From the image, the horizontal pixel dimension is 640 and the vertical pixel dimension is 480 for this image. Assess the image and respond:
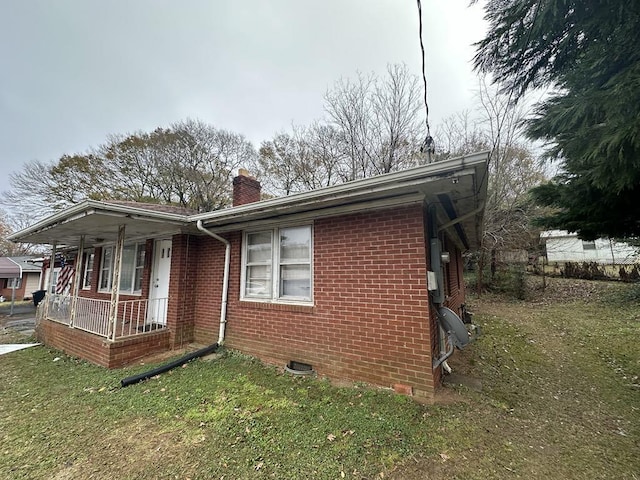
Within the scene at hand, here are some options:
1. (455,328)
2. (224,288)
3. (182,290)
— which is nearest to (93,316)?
(182,290)

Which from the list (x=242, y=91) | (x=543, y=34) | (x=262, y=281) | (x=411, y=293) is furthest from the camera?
(x=242, y=91)

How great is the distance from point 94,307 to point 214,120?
18.5 m

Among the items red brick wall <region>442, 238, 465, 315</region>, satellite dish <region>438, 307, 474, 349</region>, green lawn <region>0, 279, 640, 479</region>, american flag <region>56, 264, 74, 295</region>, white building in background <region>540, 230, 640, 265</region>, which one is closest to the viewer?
green lawn <region>0, 279, 640, 479</region>

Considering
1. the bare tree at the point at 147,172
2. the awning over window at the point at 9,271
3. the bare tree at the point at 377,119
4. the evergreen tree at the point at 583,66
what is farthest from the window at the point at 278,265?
the awning over window at the point at 9,271

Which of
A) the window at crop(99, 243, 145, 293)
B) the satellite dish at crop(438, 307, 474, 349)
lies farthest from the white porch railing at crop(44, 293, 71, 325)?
the satellite dish at crop(438, 307, 474, 349)

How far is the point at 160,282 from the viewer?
6715 millimetres

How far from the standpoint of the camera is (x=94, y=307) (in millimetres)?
5871

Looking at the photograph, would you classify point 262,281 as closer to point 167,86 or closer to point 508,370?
point 508,370

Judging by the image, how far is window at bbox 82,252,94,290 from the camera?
32.6 ft

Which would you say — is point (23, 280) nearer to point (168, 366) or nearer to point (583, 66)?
point (168, 366)

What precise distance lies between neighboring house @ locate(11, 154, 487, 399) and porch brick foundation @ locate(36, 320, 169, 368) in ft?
0.07

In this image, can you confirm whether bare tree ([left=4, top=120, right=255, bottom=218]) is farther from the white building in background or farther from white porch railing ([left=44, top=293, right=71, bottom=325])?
the white building in background

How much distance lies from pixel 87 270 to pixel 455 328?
A: 12.6 m

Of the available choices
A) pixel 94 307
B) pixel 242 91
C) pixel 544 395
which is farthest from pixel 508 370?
pixel 242 91
